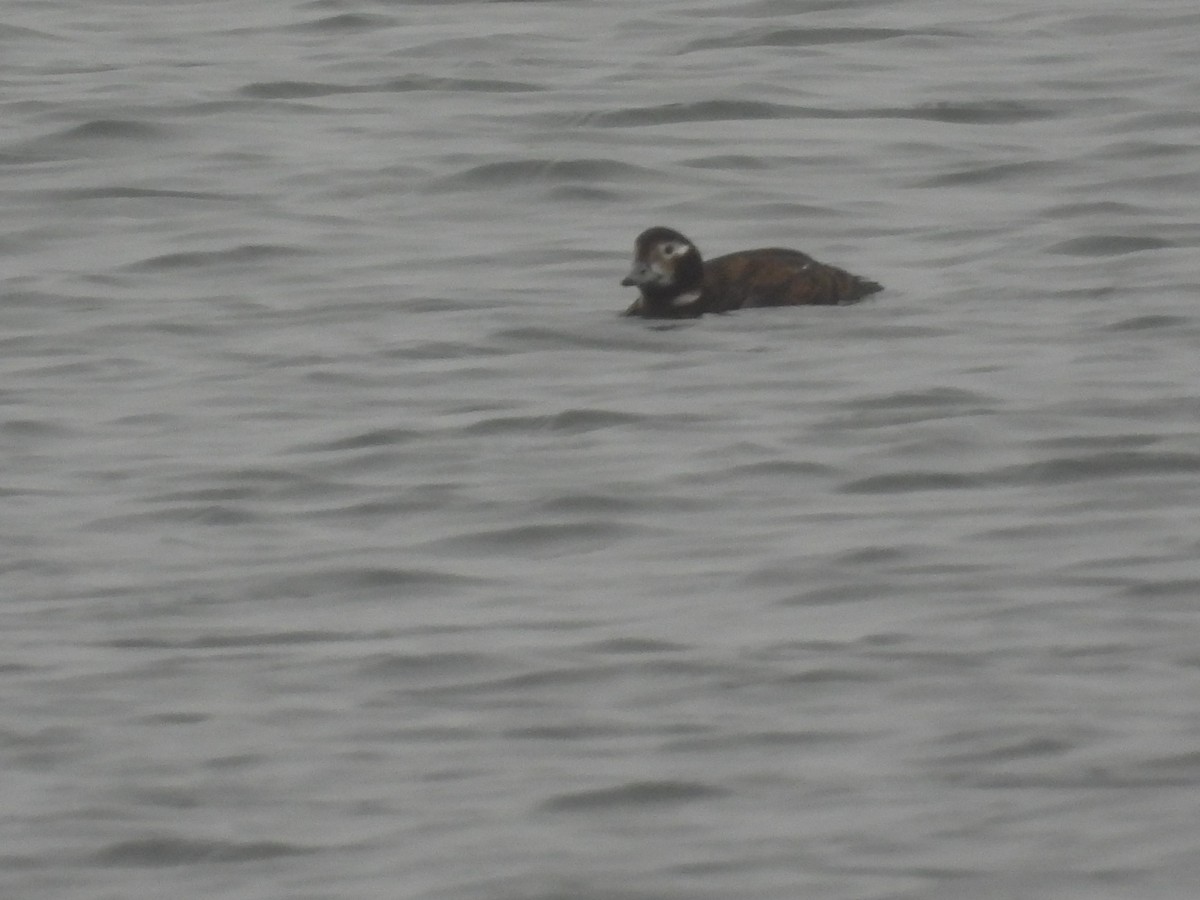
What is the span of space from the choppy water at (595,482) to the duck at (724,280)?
3.5 inches

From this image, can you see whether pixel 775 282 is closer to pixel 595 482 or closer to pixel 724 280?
pixel 724 280

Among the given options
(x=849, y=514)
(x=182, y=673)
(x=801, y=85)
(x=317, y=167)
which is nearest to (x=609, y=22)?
(x=801, y=85)

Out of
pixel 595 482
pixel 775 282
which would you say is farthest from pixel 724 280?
pixel 595 482

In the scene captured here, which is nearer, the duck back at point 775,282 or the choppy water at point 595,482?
the choppy water at point 595,482

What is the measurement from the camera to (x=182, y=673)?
945cm

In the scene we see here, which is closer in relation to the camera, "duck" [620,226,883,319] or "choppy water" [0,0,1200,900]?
"choppy water" [0,0,1200,900]

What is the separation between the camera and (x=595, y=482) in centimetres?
1157

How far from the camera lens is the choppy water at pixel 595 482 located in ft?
27.0

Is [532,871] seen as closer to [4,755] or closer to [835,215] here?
[4,755]

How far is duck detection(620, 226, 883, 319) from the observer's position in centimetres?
1411

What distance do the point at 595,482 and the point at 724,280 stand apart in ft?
9.63

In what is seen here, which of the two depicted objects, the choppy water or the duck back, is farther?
the duck back

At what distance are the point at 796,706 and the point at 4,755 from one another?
1.87 metres

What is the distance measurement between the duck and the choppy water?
9cm
